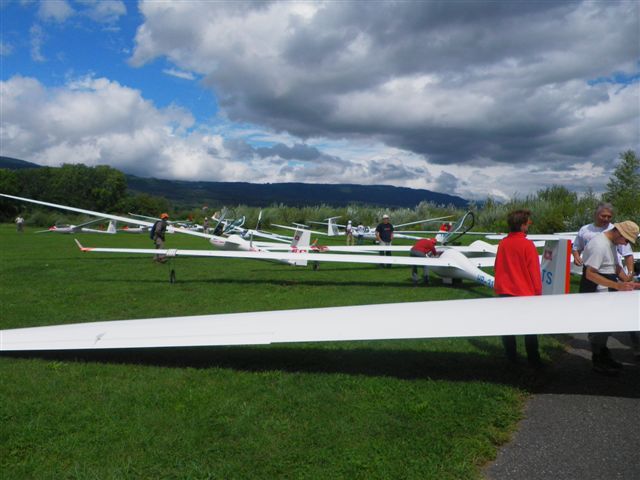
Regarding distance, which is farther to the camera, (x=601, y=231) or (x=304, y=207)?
(x=304, y=207)

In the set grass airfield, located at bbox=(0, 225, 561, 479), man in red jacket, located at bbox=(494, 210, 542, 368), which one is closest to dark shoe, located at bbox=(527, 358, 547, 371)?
man in red jacket, located at bbox=(494, 210, 542, 368)

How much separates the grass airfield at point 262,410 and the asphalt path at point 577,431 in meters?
0.15

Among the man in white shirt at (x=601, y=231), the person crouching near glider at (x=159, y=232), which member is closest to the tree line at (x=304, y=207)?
the person crouching near glider at (x=159, y=232)

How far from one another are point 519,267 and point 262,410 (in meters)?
2.69

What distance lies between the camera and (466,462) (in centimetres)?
283

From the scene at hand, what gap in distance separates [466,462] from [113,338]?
339 cm

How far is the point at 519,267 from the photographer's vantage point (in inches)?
173

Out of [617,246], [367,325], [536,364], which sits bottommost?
[536,364]

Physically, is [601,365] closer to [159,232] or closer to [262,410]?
[262,410]

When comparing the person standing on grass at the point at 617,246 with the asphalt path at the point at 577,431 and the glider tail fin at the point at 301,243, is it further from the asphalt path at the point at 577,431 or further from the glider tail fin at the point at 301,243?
the glider tail fin at the point at 301,243

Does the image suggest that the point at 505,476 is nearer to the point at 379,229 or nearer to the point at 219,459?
the point at 219,459

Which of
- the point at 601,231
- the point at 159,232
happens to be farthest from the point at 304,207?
the point at 601,231

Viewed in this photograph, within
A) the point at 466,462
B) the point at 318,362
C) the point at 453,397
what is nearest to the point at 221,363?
the point at 318,362

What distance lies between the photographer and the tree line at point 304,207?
29.1 metres
